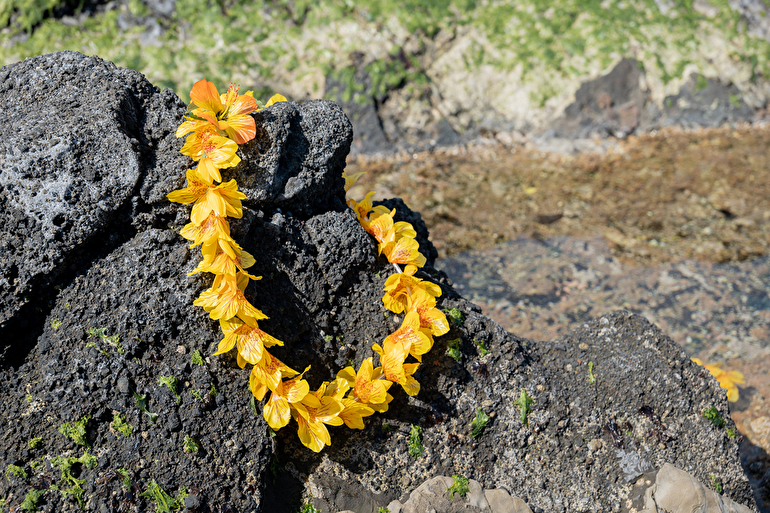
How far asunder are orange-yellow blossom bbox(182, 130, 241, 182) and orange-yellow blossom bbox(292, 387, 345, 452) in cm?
81

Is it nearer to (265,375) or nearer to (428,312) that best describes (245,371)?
(265,375)

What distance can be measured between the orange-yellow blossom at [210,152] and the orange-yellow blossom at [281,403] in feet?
2.39

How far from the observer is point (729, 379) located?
3727 millimetres

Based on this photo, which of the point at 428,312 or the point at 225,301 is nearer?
the point at 225,301

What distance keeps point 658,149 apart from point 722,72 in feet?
5.60

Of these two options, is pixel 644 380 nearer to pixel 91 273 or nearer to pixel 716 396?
pixel 716 396

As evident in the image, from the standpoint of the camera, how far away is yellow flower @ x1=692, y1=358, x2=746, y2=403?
3.64 meters

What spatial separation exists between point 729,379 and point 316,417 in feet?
9.96

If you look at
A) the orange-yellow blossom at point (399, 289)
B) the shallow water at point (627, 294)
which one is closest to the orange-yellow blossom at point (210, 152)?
the orange-yellow blossom at point (399, 289)

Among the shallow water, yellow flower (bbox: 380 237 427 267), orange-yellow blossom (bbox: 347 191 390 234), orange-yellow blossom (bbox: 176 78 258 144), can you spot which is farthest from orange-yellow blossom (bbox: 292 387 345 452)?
the shallow water

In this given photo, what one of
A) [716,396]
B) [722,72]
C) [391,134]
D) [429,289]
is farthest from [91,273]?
[722,72]

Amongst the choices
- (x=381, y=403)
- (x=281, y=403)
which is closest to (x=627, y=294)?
(x=381, y=403)

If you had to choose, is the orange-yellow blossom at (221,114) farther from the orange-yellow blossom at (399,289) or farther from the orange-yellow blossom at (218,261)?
the orange-yellow blossom at (399,289)

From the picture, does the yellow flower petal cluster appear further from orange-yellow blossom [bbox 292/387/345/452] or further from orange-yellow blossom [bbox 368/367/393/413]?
orange-yellow blossom [bbox 292/387/345/452]
